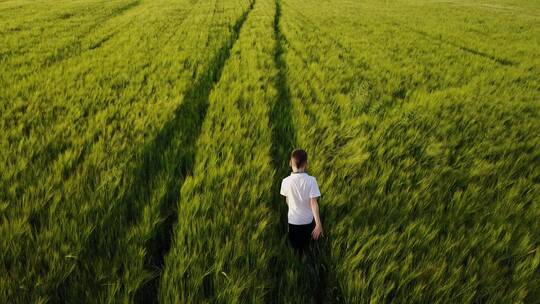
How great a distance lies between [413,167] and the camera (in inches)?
117

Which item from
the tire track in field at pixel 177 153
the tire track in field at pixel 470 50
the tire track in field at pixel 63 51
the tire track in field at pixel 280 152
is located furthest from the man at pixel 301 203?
the tire track in field at pixel 470 50

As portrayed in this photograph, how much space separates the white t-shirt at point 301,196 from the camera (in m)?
1.94

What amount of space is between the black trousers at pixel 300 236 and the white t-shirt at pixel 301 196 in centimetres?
4

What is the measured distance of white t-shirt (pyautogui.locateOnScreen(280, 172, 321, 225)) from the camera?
1.94 metres

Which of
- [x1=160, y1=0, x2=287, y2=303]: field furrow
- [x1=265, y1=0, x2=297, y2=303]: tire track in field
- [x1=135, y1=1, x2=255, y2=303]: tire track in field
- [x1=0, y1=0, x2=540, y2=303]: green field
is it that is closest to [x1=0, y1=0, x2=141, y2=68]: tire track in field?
[x1=0, y1=0, x2=540, y2=303]: green field

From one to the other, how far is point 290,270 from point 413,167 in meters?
1.89

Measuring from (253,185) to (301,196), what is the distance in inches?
23.5

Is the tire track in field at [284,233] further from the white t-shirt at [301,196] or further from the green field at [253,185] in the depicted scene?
the white t-shirt at [301,196]

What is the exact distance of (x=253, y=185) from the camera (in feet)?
7.98

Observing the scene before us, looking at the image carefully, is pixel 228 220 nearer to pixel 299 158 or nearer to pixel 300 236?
pixel 300 236

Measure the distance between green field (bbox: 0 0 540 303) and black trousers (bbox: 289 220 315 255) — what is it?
95 millimetres

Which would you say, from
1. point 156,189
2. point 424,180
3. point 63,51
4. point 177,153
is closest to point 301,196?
point 156,189

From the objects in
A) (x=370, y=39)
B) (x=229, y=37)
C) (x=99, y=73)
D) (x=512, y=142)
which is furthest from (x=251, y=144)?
(x=370, y=39)

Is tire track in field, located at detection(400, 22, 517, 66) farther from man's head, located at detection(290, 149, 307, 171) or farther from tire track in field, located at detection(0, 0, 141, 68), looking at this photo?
tire track in field, located at detection(0, 0, 141, 68)
